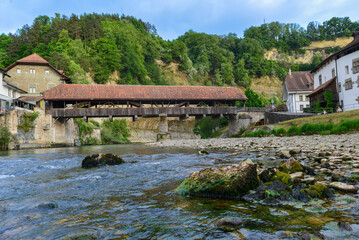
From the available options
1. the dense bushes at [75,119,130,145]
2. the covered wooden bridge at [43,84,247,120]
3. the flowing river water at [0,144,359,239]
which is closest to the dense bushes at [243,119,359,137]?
the flowing river water at [0,144,359,239]

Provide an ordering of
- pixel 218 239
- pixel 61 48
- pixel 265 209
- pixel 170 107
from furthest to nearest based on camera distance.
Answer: pixel 61 48 < pixel 170 107 < pixel 265 209 < pixel 218 239

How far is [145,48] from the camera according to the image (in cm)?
6247

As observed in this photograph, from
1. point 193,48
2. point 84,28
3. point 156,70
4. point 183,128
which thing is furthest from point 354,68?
point 193,48

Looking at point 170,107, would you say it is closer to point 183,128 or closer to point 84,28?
point 183,128

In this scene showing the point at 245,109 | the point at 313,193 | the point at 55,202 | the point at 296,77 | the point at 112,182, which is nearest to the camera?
the point at 313,193

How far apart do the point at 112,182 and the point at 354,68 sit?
26.0 m

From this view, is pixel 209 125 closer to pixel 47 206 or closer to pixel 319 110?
pixel 319 110

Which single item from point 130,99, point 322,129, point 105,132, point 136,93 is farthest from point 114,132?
point 322,129

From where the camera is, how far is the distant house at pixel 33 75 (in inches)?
1305

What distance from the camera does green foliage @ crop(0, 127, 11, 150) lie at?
20922 millimetres

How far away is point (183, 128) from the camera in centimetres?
5222

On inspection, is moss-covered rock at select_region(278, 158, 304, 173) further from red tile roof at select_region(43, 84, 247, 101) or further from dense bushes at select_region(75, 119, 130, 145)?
dense bushes at select_region(75, 119, 130, 145)

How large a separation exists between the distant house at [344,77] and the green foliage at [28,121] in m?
30.2

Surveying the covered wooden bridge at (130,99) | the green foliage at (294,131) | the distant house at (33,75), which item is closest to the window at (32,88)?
the distant house at (33,75)
